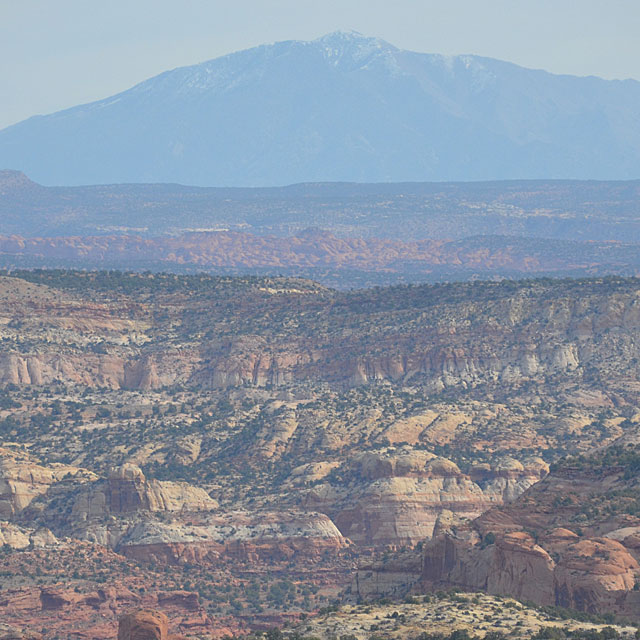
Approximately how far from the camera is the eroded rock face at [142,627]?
3484 inches

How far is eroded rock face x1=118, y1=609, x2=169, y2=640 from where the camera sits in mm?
88500

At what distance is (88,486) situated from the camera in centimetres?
14075

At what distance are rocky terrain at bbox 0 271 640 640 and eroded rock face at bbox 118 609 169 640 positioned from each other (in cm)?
1402

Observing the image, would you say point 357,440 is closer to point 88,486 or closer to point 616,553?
point 88,486

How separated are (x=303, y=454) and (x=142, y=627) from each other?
226 feet

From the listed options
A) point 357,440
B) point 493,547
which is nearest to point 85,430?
point 357,440

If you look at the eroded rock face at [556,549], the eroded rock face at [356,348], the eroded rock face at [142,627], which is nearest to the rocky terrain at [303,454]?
the eroded rock face at [556,549]

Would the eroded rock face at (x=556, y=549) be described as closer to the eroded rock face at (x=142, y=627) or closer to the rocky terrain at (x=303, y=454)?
the rocky terrain at (x=303, y=454)

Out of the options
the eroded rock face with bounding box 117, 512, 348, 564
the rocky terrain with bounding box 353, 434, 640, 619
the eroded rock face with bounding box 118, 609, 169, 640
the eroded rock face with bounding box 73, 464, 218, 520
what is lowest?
the eroded rock face with bounding box 117, 512, 348, 564

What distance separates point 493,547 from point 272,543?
42.8m

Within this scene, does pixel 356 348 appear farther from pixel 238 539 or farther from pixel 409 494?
pixel 238 539

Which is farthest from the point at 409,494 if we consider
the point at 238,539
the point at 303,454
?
the point at 303,454

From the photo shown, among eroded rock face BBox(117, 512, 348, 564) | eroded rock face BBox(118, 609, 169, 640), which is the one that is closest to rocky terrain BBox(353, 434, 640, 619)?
eroded rock face BBox(118, 609, 169, 640)

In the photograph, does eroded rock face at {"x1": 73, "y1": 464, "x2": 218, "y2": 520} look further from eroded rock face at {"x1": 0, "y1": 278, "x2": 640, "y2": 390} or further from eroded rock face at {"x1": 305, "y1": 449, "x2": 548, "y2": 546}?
eroded rock face at {"x1": 0, "y1": 278, "x2": 640, "y2": 390}
